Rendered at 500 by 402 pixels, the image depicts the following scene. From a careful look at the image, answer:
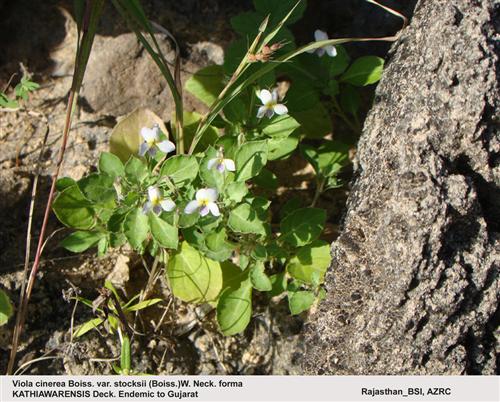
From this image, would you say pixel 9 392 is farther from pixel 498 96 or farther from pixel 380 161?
pixel 498 96

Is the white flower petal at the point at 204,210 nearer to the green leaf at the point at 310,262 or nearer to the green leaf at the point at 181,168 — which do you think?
the green leaf at the point at 181,168

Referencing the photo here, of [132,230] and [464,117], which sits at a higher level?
[464,117]

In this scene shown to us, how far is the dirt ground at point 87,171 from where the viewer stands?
274cm

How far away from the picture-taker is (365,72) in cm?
275

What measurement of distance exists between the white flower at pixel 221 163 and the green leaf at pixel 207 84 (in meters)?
0.57

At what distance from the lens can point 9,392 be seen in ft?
8.30

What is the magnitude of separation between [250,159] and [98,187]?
0.56 m

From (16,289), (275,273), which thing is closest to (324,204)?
(275,273)

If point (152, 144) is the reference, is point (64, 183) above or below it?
below

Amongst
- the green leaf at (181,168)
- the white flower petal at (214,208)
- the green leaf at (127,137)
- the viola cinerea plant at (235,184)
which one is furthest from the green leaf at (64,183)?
the white flower petal at (214,208)

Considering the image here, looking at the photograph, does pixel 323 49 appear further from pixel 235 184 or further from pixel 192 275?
pixel 192 275

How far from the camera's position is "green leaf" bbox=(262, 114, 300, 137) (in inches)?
104

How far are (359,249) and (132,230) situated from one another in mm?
813

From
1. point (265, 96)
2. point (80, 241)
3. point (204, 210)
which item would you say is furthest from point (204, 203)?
point (80, 241)
